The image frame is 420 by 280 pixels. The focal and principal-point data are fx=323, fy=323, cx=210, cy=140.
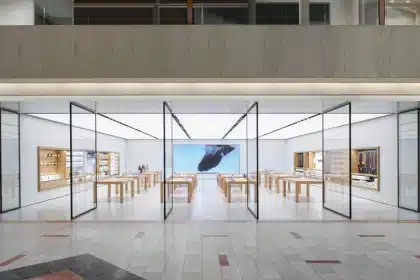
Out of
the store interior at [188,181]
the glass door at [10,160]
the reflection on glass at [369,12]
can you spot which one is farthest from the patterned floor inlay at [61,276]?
the reflection on glass at [369,12]

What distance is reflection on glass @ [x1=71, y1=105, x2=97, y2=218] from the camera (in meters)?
7.62

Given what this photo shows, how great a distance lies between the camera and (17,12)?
5.06m

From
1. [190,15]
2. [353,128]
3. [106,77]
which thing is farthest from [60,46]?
[353,128]

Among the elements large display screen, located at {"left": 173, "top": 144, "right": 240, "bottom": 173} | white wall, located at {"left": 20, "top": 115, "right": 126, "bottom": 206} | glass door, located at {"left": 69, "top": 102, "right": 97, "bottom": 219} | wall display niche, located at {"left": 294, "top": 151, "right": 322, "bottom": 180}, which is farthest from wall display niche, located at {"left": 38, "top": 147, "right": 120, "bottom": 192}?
wall display niche, located at {"left": 294, "top": 151, "right": 322, "bottom": 180}

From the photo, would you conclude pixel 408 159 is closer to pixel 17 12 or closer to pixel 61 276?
pixel 61 276

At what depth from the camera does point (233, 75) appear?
488 centimetres

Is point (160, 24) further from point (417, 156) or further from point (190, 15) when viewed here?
point (417, 156)

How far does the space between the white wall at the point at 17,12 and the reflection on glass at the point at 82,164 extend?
2.32 meters

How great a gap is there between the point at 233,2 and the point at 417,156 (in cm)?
604

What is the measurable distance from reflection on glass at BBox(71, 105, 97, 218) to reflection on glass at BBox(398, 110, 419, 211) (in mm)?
7923

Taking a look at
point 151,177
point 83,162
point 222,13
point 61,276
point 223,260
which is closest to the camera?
point 61,276

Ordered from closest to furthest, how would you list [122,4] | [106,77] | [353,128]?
[106,77] < [122,4] < [353,128]

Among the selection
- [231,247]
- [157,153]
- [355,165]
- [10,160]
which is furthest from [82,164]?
[157,153]

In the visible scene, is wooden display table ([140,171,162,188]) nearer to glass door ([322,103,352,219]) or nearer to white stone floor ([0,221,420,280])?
white stone floor ([0,221,420,280])
